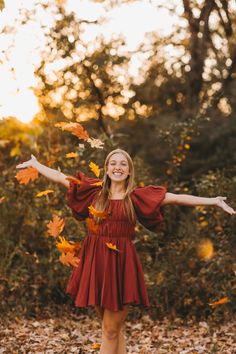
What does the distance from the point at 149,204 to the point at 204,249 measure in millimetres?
2965

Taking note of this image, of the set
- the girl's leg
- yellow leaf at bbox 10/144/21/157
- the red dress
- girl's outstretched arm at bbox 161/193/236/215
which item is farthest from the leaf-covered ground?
yellow leaf at bbox 10/144/21/157

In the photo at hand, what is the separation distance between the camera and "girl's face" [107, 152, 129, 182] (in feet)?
13.8

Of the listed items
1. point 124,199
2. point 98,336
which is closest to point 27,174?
point 124,199

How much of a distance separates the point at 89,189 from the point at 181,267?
2.90 m

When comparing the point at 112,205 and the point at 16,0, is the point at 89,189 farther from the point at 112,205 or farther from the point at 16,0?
the point at 16,0

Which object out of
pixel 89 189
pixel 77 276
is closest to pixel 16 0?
pixel 89 189

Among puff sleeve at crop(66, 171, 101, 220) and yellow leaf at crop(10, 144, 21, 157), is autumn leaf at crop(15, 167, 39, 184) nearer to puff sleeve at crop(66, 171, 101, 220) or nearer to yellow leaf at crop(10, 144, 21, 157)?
puff sleeve at crop(66, 171, 101, 220)

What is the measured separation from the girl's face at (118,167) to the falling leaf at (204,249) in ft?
9.74

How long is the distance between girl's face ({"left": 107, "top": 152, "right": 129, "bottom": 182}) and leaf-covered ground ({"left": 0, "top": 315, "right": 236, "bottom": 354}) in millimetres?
1726

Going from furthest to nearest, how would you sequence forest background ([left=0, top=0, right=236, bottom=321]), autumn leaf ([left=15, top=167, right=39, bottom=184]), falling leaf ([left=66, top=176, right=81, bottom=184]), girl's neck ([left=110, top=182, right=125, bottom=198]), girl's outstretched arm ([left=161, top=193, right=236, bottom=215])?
1. forest background ([left=0, top=0, right=236, bottom=321])
2. autumn leaf ([left=15, top=167, right=39, bottom=184])
3. falling leaf ([left=66, top=176, right=81, bottom=184])
4. girl's neck ([left=110, top=182, right=125, bottom=198])
5. girl's outstretched arm ([left=161, top=193, right=236, bottom=215])

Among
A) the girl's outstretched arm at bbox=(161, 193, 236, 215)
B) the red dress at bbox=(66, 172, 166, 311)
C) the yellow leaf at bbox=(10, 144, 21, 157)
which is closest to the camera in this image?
the red dress at bbox=(66, 172, 166, 311)

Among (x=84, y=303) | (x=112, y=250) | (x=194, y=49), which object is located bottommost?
(x=84, y=303)

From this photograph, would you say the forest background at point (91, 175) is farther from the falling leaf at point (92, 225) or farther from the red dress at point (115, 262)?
the falling leaf at point (92, 225)

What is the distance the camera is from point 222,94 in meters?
10.5
